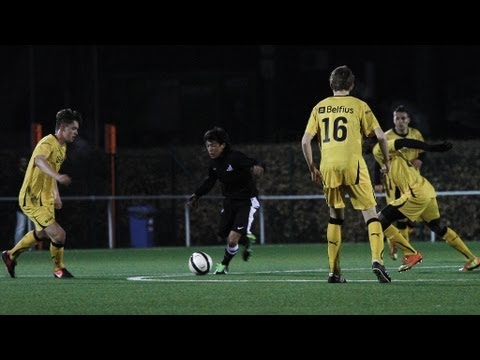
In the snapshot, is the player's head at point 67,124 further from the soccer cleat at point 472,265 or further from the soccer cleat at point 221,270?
the soccer cleat at point 472,265

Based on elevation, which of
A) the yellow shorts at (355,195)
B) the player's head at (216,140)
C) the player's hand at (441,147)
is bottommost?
the yellow shorts at (355,195)

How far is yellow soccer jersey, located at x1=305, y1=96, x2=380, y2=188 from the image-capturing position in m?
15.0

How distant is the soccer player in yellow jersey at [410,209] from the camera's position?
1756cm

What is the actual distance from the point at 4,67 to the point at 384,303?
2345cm

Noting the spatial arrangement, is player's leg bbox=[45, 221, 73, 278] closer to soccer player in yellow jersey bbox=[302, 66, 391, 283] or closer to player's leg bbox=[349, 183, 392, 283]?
soccer player in yellow jersey bbox=[302, 66, 391, 283]

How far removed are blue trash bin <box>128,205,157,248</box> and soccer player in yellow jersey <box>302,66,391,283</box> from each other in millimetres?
13852

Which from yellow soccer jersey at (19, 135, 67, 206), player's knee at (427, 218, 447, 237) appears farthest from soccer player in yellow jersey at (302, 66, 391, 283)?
yellow soccer jersey at (19, 135, 67, 206)

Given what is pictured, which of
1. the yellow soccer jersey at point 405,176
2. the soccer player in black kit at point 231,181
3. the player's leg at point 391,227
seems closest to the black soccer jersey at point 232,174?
the soccer player in black kit at point 231,181

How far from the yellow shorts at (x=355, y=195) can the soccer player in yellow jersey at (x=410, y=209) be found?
7.36 ft

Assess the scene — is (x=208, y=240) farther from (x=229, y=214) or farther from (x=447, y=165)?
(x=229, y=214)

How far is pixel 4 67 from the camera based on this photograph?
3472 cm

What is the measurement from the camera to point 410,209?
18.2 m

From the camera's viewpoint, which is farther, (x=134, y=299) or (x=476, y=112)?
(x=476, y=112)

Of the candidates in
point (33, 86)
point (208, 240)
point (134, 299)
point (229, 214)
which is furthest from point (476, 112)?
point (134, 299)
